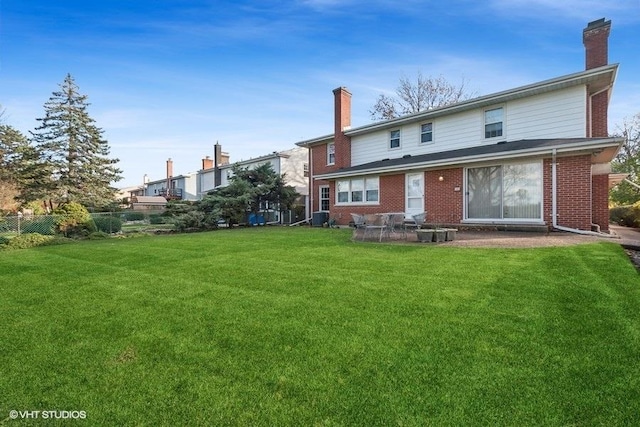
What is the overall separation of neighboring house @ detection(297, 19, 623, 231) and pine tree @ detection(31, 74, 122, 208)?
66.3ft

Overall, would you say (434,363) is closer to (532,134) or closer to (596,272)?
(596,272)

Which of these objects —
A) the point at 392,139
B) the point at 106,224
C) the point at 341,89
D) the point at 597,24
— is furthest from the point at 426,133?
the point at 106,224

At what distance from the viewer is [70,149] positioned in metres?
24.5

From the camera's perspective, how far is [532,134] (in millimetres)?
12969

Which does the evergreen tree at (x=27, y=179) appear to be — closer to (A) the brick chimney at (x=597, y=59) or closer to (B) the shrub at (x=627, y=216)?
(A) the brick chimney at (x=597, y=59)

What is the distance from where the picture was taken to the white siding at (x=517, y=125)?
1198 cm

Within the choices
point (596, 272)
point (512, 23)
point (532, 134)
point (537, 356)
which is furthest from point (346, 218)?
point (537, 356)

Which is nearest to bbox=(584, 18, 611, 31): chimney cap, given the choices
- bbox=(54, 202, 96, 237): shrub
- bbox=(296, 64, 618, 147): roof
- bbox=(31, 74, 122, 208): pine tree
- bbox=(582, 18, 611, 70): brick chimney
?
bbox=(582, 18, 611, 70): brick chimney

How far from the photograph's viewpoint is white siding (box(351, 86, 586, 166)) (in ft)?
39.3

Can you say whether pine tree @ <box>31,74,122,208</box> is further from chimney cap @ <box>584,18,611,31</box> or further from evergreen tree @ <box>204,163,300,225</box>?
chimney cap @ <box>584,18,611,31</box>

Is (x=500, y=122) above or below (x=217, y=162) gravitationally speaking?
below

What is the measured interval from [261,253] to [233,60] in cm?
1022

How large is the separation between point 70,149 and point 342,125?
20.3 meters

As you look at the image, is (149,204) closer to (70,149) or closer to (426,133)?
(70,149)
